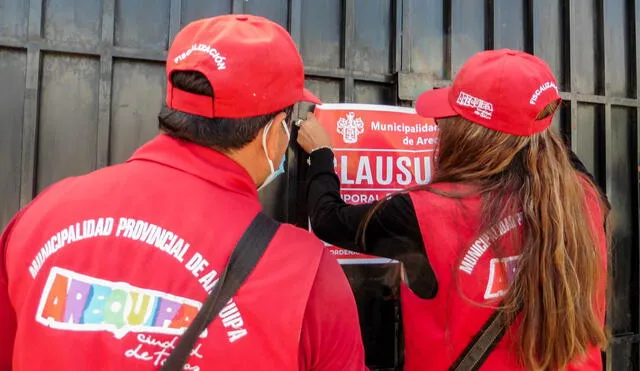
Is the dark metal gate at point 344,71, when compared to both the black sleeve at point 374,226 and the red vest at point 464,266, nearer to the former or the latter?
the black sleeve at point 374,226

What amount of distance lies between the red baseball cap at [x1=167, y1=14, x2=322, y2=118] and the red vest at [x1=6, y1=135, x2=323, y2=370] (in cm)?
17

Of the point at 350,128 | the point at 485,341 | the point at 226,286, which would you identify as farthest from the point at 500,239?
the point at 350,128

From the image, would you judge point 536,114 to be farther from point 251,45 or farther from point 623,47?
point 623,47

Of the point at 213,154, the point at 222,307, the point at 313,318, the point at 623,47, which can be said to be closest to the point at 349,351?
the point at 313,318

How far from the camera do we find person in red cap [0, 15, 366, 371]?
899 mm

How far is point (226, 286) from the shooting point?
0.91 meters

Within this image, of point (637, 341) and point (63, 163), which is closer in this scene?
point (63, 163)

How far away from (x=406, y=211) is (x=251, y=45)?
70 centimetres

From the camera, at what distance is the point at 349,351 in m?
1.02

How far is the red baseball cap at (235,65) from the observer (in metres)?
1.00

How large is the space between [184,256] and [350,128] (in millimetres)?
1359

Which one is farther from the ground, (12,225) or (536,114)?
(536,114)

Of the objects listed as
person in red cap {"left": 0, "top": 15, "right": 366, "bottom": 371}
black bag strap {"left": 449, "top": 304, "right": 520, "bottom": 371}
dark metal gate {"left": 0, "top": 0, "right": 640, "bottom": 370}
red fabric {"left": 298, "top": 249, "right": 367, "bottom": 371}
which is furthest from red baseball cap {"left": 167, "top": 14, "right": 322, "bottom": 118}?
dark metal gate {"left": 0, "top": 0, "right": 640, "bottom": 370}

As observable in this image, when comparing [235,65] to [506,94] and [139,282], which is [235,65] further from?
[506,94]
